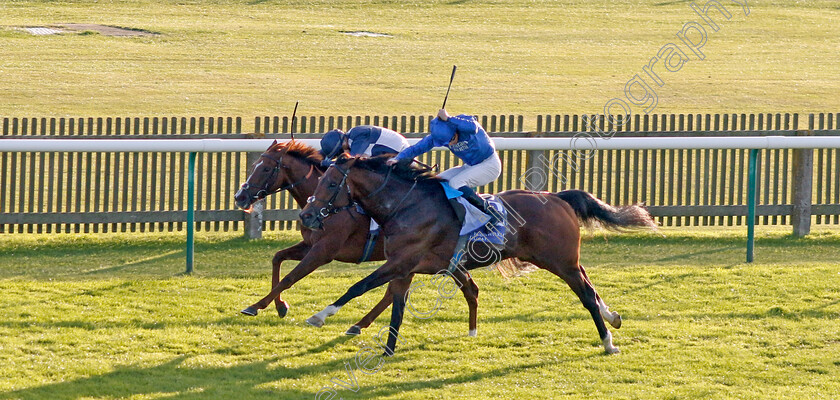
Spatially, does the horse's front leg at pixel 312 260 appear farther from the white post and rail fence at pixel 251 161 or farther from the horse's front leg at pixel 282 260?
the white post and rail fence at pixel 251 161

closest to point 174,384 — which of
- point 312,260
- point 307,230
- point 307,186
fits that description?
point 312,260

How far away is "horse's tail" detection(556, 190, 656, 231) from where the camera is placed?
683 centimetres

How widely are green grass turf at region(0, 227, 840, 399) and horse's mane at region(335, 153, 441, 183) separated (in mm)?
1071

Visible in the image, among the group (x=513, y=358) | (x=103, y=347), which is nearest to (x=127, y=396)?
(x=103, y=347)

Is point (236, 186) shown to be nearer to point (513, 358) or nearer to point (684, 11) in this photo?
point (513, 358)

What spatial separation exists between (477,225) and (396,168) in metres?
0.61

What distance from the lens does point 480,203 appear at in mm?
6383

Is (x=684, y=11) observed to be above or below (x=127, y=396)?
above

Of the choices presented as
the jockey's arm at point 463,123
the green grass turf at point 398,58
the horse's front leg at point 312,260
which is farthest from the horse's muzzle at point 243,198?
the green grass turf at point 398,58

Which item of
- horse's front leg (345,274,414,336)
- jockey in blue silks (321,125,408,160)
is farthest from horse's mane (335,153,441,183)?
horse's front leg (345,274,414,336)

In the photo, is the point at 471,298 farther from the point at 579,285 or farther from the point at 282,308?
the point at 282,308

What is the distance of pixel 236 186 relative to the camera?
10.1 meters

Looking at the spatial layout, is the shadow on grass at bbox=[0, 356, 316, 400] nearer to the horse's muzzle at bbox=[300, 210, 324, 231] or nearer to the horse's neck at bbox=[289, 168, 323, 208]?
the horse's muzzle at bbox=[300, 210, 324, 231]

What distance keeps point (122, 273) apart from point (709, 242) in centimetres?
534
